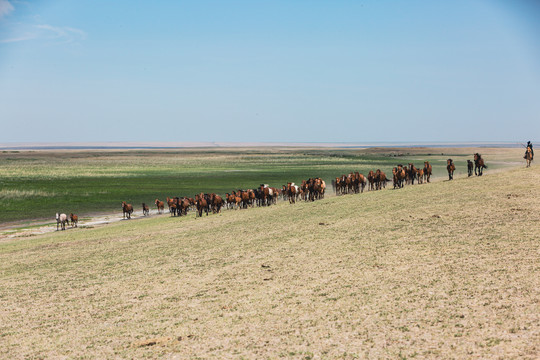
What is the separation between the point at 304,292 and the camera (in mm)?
9812

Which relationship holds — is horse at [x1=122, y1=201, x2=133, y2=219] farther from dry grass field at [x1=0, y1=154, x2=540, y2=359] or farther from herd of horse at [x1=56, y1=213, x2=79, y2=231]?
dry grass field at [x1=0, y1=154, x2=540, y2=359]

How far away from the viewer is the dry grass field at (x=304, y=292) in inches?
286

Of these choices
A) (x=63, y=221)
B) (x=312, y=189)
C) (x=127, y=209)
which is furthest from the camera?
(x=127, y=209)

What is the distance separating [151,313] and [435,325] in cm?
522

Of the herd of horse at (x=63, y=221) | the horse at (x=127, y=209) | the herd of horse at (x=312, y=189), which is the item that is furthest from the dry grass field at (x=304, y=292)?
the horse at (x=127, y=209)

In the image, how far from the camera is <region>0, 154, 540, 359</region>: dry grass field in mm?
7270

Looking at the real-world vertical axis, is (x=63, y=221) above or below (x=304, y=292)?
below

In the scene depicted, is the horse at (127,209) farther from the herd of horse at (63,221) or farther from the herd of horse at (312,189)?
the herd of horse at (63,221)

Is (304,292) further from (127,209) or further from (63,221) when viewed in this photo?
(127,209)

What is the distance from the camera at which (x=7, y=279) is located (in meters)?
13.8

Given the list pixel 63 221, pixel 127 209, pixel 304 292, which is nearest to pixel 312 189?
pixel 127 209

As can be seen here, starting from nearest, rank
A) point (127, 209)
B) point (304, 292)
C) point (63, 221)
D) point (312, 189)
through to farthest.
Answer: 1. point (304, 292)
2. point (63, 221)
3. point (312, 189)
4. point (127, 209)

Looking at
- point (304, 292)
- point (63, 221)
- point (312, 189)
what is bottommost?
point (63, 221)

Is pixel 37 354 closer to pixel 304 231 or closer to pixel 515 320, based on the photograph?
pixel 515 320
